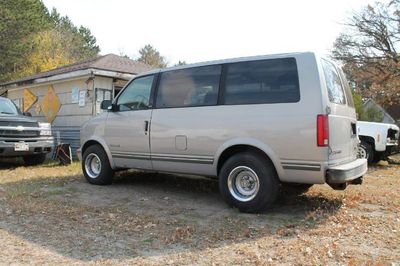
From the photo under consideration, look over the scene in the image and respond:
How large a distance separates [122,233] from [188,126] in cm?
197

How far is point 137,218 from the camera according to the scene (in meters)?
5.16

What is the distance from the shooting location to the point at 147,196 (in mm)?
6609

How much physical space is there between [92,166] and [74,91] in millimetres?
5165

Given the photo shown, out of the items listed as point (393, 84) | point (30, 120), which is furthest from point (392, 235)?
point (393, 84)

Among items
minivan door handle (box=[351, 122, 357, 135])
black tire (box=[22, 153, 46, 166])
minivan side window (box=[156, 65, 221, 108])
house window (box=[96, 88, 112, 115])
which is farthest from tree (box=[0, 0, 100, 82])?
minivan door handle (box=[351, 122, 357, 135])

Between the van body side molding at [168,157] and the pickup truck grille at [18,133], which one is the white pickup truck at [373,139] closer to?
the van body side molding at [168,157]

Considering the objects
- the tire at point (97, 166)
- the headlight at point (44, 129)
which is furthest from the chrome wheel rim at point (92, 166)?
the headlight at point (44, 129)

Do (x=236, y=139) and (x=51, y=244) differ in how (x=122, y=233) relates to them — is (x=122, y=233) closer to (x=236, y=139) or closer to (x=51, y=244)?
(x=51, y=244)

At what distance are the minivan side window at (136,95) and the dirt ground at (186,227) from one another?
1.50 m

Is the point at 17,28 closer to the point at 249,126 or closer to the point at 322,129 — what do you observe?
the point at 249,126

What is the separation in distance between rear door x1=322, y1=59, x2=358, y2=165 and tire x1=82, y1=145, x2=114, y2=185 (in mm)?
4059

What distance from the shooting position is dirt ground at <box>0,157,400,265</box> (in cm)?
387

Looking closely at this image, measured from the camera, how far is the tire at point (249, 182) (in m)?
5.15

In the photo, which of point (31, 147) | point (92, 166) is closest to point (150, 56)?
point (31, 147)
